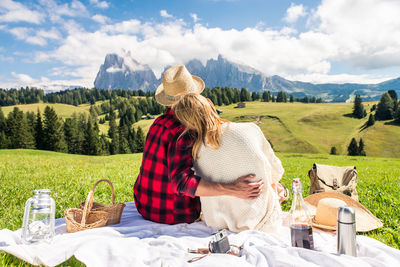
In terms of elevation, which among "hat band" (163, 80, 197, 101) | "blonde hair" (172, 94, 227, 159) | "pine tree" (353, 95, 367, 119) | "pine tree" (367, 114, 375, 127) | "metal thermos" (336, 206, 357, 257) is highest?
"hat band" (163, 80, 197, 101)

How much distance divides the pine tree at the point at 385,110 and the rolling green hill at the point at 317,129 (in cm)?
398

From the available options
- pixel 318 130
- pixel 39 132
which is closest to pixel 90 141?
pixel 39 132

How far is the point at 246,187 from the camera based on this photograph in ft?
11.5

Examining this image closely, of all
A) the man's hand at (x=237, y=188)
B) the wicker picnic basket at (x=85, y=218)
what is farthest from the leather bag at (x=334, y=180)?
the wicker picnic basket at (x=85, y=218)

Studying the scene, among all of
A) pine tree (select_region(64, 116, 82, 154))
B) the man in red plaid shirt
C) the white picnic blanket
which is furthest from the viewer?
pine tree (select_region(64, 116, 82, 154))

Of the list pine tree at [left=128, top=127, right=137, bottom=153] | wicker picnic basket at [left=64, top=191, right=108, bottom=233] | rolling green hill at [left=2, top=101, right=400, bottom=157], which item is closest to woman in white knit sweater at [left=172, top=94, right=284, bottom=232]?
wicker picnic basket at [left=64, top=191, right=108, bottom=233]

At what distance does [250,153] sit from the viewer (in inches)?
139

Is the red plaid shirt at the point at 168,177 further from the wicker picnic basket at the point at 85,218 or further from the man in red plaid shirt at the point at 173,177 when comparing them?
the wicker picnic basket at the point at 85,218

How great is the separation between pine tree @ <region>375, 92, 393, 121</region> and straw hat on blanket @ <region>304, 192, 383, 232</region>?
115788 millimetres

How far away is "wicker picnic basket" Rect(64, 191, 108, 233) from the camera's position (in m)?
3.85

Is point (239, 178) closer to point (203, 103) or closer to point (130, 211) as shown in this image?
point (203, 103)

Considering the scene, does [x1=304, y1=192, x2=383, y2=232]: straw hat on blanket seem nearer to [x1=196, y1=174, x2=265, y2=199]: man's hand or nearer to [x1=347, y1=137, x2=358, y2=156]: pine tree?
[x1=196, y1=174, x2=265, y2=199]: man's hand

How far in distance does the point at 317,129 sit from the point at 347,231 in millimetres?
101099

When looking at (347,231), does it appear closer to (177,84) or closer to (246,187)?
(246,187)
